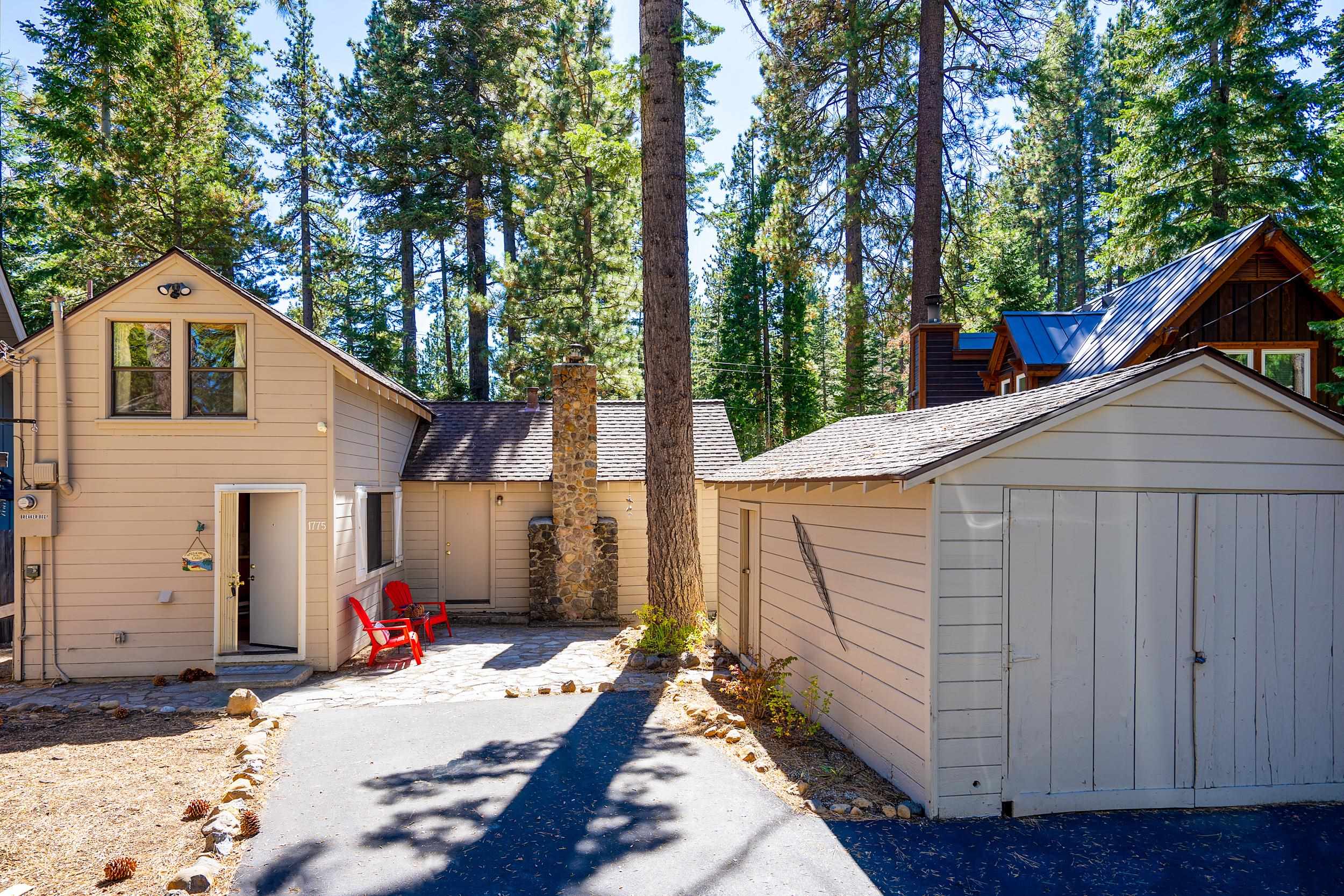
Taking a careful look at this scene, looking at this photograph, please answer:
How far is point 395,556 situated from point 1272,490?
463 inches

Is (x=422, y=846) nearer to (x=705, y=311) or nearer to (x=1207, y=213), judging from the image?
(x=1207, y=213)

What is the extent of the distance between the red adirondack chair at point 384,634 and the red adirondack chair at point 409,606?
63 centimetres

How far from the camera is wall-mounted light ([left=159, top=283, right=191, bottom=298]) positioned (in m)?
Answer: 9.30

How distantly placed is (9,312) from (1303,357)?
18872 millimetres

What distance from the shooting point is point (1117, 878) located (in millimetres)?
4148

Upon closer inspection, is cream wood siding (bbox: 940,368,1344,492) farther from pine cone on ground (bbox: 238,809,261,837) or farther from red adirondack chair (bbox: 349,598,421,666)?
red adirondack chair (bbox: 349,598,421,666)

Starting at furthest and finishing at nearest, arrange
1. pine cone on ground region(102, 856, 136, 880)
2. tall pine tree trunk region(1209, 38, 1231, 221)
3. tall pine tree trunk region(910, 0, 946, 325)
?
tall pine tree trunk region(910, 0, 946, 325), tall pine tree trunk region(1209, 38, 1231, 221), pine cone on ground region(102, 856, 136, 880)

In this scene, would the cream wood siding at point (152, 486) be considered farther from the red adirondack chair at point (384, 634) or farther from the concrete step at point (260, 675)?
the red adirondack chair at point (384, 634)

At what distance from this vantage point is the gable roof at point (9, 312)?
10.8 m

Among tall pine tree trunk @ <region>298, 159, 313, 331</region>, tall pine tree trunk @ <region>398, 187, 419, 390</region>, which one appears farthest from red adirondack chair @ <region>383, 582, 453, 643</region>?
tall pine tree trunk @ <region>298, 159, 313, 331</region>

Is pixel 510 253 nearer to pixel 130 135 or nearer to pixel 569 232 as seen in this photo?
pixel 569 232

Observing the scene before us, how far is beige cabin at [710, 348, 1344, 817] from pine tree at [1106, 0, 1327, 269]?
36.6ft

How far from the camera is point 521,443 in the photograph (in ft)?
48.8

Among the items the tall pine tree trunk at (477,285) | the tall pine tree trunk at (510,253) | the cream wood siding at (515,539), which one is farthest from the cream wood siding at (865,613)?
the tall pine tree trunk at (477,285)
